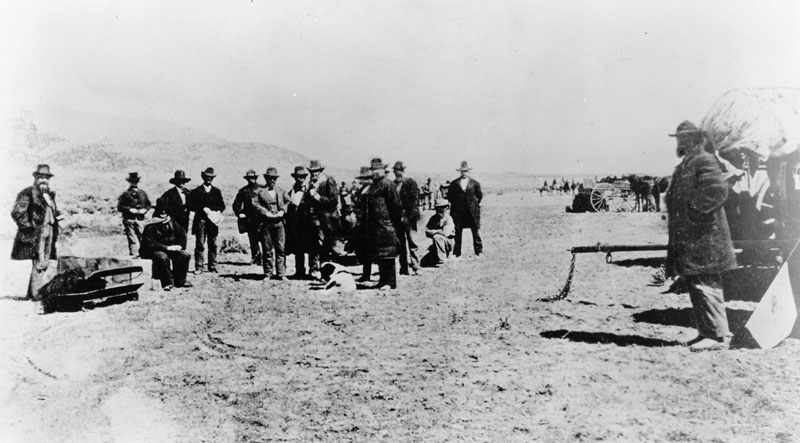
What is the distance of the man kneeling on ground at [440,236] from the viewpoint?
12070mm

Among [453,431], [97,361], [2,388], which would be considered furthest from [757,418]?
[2,388]

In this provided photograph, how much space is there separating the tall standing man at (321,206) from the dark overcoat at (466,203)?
320 centimetres

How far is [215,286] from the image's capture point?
10.0 m

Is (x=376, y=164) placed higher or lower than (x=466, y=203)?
higher

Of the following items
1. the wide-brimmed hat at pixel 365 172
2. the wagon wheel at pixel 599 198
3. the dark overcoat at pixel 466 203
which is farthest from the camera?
the wagon wheel at pixel 599 198

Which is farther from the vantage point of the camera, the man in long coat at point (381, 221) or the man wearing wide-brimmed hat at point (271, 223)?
the man wearing wide-brimmed hat at point (271, 223)

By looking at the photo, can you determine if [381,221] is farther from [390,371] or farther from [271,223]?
[390,371]

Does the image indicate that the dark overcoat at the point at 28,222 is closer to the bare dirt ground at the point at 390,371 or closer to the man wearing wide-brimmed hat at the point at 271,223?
the bare dirt ground at the point at 390,371

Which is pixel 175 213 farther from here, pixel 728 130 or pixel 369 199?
pixel 728 130

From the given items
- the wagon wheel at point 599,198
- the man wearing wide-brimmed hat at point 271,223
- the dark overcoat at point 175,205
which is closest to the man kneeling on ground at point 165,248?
the dark overcoat at point 175,205

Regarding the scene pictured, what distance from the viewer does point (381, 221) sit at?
9.28 meters

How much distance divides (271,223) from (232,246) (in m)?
5.06

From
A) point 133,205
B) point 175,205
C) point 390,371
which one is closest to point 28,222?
point 175,205

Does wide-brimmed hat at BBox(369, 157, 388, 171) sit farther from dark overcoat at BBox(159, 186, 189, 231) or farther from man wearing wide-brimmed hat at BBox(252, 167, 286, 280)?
dark overcoat at BBox(159, 186, 189, 231)
